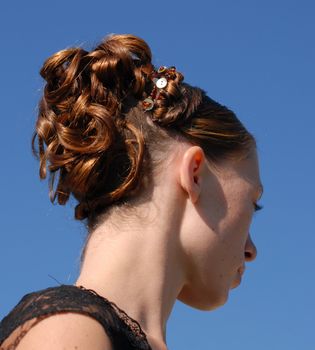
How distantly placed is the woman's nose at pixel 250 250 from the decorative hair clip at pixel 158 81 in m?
0.80

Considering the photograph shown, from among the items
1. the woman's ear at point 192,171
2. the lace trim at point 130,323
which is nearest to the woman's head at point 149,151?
the woman's ear at point 192,171

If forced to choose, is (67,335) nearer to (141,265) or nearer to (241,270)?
(141,265)

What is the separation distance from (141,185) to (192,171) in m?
0.24

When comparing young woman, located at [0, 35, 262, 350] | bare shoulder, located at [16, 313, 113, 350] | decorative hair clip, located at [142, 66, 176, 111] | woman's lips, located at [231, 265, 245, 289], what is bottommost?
woman's lips, located at [231, 265, 245, 289]

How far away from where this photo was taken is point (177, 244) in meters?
4.97

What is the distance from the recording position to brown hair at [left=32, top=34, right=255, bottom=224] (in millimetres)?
4969

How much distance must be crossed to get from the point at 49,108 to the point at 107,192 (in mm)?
540

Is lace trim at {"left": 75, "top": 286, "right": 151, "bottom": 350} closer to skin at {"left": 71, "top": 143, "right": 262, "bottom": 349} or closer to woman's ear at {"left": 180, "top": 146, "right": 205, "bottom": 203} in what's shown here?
skin at {"left": 71, "top": 143, "right": 262, "bottom": 349}

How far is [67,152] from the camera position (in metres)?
5.04

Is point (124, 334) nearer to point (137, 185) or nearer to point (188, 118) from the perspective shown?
point (137, 185)

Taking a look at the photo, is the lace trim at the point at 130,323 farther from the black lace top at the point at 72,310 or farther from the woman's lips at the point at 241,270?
the woman's lips at the point at 241,270

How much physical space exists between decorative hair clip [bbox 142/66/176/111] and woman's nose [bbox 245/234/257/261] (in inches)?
31.6

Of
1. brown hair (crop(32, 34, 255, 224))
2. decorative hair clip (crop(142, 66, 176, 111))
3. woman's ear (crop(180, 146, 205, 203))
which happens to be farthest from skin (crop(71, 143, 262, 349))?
decorative hair clip (crop(142, 66, 176, 111))

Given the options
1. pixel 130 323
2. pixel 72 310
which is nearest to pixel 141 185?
pixel 130 323
